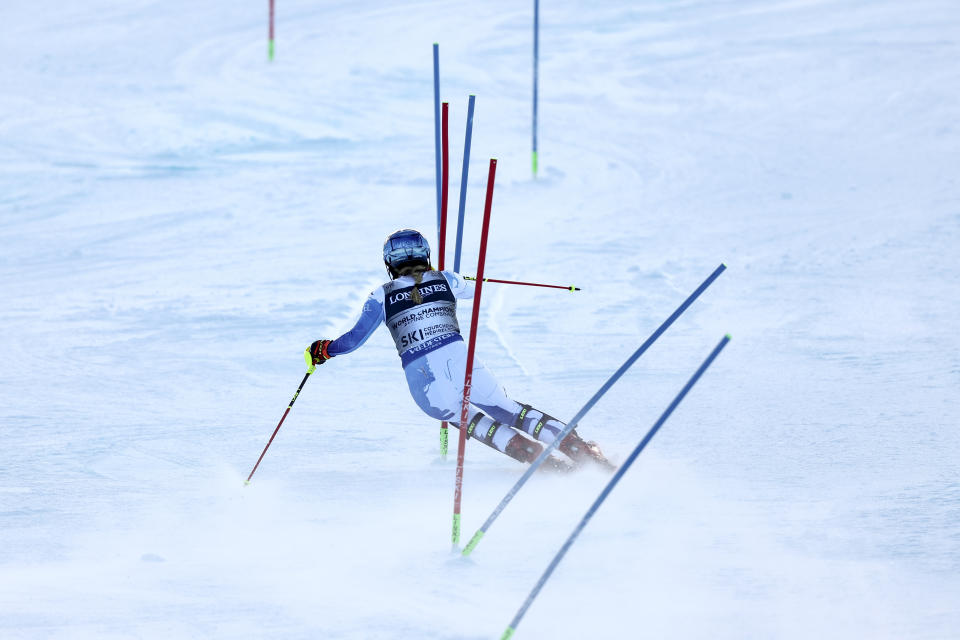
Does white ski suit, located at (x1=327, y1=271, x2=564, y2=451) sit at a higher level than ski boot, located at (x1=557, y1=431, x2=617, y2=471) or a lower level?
higher

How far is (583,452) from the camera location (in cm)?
516

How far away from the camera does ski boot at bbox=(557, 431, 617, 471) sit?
5.13 metres

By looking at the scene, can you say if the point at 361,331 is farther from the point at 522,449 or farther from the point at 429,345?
the point at 522,449

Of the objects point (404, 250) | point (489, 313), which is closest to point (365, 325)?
point (404, 250)

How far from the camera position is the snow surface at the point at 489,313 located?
14.0 feet

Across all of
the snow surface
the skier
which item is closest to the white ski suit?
the skier

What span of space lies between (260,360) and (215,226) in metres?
3.59

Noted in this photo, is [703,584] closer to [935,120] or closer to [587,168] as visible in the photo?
[587,168]

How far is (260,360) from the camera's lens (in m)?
7.21

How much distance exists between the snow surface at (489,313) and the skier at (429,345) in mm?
213

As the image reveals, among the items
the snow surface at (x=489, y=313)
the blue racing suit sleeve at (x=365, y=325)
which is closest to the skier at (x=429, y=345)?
the blue racing suit sleeve at (x=365, y=325)

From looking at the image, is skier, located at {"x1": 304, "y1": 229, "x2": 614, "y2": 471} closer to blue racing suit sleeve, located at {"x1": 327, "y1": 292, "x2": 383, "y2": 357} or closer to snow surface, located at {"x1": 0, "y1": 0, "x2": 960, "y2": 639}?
blue racing suit sleeve, located at {"x1": 327, "y1": 292, "x2": 383, "y2": 357}

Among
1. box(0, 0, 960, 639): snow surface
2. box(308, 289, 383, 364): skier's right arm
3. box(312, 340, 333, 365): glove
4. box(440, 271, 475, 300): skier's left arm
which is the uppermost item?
box(440, 271, 475, 300): skier's left arm

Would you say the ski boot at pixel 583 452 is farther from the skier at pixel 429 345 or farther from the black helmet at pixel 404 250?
the black helmet at pixel 404 250
